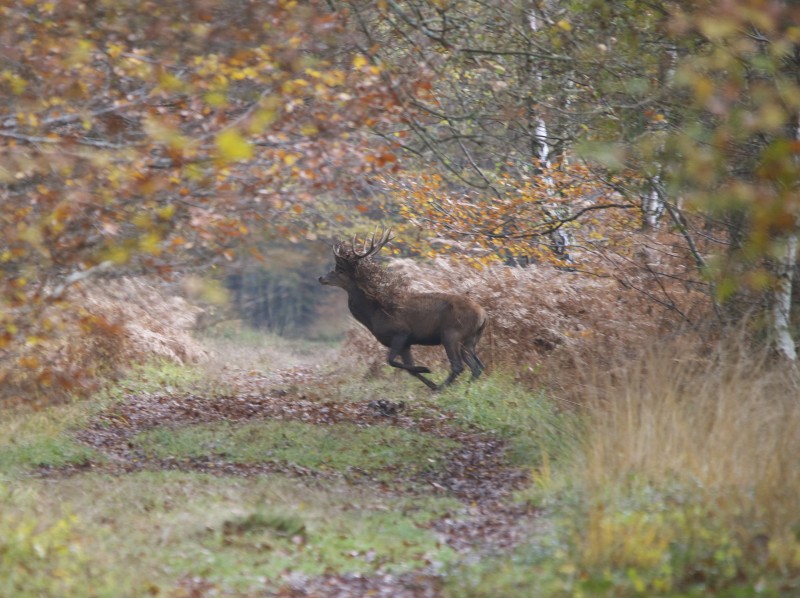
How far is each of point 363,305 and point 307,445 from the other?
15.8ft

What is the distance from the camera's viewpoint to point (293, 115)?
9203mm

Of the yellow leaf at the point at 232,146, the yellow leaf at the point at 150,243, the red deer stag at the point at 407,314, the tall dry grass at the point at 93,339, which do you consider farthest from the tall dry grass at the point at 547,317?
the yellow leaf at the point at 232,146

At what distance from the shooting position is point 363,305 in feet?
59.5

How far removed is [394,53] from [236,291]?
38.5m

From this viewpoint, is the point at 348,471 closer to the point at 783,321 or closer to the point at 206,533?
the point at 206,533

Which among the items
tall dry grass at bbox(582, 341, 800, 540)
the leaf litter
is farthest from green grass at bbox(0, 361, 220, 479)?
tall dry grass at bbox(582, 341, 800, 540)

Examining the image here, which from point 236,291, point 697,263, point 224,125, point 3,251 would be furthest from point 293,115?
point 236,291

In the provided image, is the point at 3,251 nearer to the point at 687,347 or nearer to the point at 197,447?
the point at 197,447

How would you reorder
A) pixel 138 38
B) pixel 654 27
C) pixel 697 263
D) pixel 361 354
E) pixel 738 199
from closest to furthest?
pixel 738 199
pixel 138 38
pixel 654 27
pixel 697 263
pixel 361 354

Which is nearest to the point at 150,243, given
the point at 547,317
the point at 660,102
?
the point at 660,102

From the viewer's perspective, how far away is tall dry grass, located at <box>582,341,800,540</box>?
7812mm

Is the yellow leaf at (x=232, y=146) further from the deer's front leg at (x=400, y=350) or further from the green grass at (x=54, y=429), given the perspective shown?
the deer's front leg at (x=400, y=350)

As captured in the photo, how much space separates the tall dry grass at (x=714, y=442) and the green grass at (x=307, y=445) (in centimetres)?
321

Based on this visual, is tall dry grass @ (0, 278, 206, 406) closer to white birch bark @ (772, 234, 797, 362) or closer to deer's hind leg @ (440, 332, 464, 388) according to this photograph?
deer's hind leg @ (440, 332, 464, 388)
